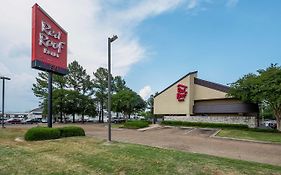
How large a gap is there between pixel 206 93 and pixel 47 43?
78.4 ft

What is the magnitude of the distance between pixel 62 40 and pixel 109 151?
529 inches

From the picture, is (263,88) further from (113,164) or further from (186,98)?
(113,164)

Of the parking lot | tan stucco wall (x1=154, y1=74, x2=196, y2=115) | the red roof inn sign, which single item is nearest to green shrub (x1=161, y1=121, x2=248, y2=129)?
tan stucco wall (x1=154, y1=74, x2=196, y2=115)

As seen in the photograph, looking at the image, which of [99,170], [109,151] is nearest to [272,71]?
[109,151]

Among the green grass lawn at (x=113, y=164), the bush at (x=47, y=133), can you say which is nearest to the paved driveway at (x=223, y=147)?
the bush at (x=47, y=133)

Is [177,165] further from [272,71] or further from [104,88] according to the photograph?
[104,88]

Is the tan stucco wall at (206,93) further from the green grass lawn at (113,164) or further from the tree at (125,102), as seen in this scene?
the green grass lawn at (113,164)

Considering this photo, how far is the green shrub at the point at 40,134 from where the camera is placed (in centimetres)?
1622

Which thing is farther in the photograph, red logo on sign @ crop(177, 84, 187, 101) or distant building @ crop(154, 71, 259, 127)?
red logo on sign @ crop(177, 84, 187, 101)

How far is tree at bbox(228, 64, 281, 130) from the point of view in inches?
1044

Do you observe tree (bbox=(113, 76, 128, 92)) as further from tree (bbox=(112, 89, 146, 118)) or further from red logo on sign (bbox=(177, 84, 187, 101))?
red logo on sign (bbox=(177, 84, 187, 101))

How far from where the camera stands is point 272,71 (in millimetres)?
28156

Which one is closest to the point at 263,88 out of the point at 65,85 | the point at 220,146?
the point at 220,146

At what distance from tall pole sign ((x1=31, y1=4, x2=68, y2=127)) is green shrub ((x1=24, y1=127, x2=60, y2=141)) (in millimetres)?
3532
